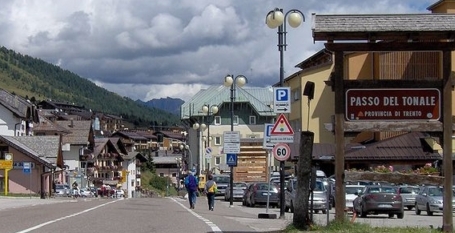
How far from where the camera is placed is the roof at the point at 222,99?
377 feet

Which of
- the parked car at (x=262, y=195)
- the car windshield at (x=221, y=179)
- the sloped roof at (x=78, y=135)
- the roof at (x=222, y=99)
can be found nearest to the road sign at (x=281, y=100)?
the parked car at (x=262, y=195)

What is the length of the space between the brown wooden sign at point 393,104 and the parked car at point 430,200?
2149 centimetres

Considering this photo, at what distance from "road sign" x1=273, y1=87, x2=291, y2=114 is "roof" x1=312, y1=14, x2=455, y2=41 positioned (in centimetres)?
1025

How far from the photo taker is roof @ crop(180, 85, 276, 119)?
11503 centimetres

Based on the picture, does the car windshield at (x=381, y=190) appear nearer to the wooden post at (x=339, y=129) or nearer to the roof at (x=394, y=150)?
the wooden post at (x=339, y=129)

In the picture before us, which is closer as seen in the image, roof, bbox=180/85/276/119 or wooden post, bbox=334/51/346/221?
wooden post, bbox=334/51/346/221

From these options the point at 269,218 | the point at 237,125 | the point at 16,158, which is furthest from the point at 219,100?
the point at 269,218

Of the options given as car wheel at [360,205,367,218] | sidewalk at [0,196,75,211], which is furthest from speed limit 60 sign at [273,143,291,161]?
sidewalk at [0,196,75,211]

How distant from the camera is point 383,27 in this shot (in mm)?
16125

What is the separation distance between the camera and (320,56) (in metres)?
82.8

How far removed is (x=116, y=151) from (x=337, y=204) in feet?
382

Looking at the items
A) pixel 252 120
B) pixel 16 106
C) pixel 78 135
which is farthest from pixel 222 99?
pixel 16 106

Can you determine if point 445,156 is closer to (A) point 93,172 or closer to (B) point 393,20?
(B) point 393,20

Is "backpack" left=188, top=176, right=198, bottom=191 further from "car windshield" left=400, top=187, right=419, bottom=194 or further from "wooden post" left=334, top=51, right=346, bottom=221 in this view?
"wooden post" left=334, top=51, right=346, bottom=221
